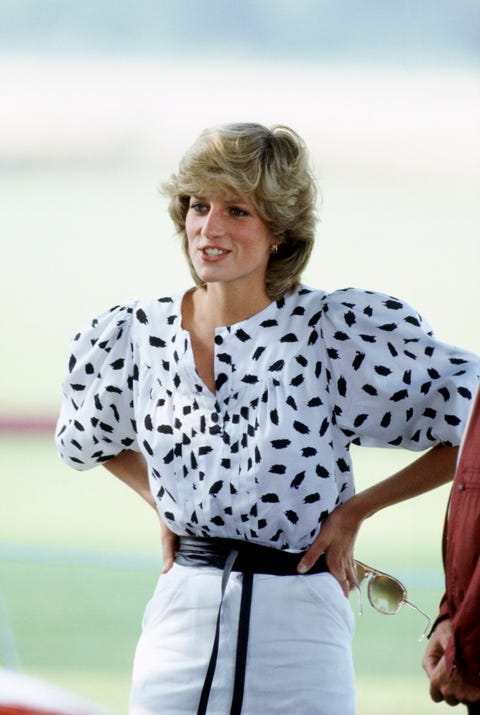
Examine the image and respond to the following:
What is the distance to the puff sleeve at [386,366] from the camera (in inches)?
84.3

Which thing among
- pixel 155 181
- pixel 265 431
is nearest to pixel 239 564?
pixel 265 431

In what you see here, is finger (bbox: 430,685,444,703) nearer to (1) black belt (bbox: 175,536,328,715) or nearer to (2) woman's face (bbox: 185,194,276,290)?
(1) black belt (bbox: 175,536,328,715)

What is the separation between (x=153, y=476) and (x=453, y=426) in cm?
52

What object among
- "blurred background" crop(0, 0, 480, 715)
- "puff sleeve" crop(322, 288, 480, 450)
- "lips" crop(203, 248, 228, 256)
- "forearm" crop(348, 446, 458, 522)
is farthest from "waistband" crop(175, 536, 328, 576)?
"blurred background" crop(0, 0, 480, 715)

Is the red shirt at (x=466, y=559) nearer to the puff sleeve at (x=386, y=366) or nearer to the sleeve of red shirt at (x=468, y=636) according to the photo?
the sleeve of red shirt at (x=468, y=636)

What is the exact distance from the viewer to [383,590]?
2.27 metres

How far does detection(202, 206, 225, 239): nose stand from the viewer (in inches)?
83.9

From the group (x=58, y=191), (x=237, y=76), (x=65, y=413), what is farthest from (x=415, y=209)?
(x=65, y=413)

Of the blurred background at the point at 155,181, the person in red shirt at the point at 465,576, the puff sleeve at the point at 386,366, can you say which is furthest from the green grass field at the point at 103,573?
the person in red shirt at the point at 465,576

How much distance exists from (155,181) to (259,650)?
6.56 metres

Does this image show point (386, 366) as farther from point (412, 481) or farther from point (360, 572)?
point (360, 572)

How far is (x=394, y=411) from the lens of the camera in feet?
7.11

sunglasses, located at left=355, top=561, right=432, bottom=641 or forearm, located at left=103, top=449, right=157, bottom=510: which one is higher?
forearm, located at left=103, top=449, right=157, bottom=510

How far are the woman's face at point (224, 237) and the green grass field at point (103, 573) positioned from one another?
133 inches
